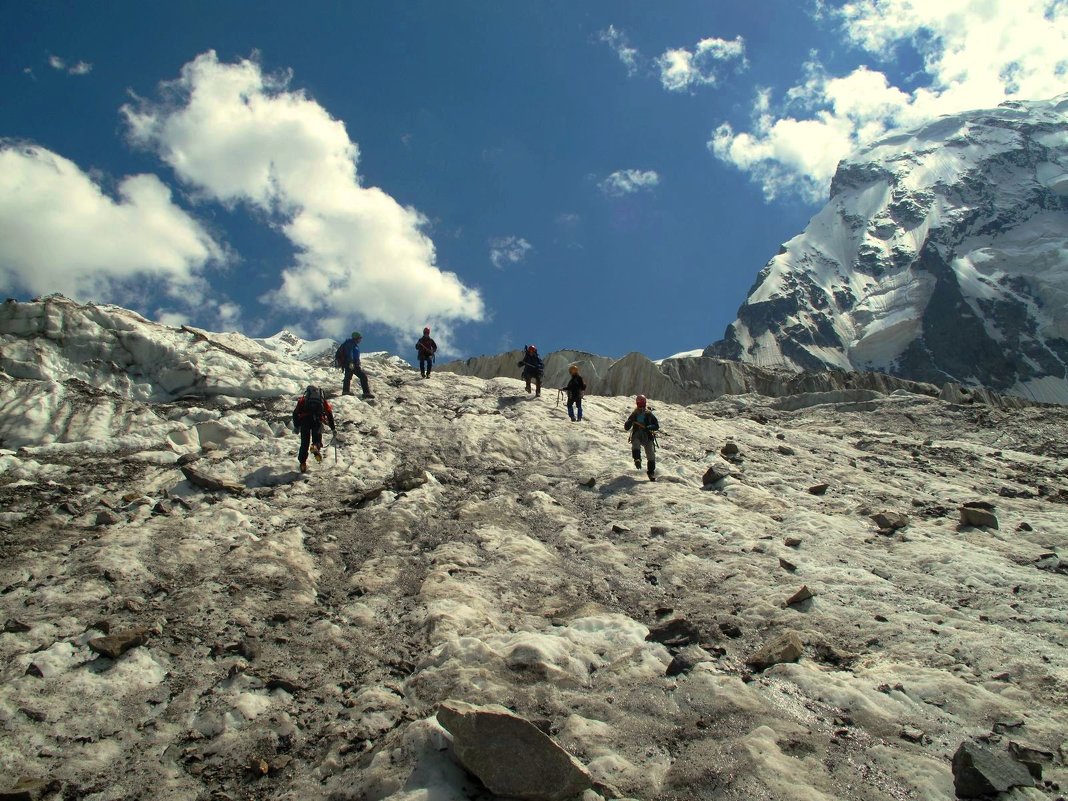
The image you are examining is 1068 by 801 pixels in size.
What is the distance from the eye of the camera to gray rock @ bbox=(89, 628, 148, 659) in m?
7.24

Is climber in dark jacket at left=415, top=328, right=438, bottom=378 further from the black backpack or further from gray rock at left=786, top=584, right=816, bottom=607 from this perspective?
gray rock at left=786, top=584, right=816, bottom=607

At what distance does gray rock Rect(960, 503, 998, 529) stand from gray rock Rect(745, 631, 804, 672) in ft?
22.2

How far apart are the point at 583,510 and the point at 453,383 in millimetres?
11809

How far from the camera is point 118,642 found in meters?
7.34

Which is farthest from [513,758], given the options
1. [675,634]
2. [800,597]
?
[800,597]

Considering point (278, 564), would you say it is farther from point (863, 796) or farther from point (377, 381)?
point (377, 381)

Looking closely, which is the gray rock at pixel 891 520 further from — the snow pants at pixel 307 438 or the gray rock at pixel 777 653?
the snow pants at pixel 307 438

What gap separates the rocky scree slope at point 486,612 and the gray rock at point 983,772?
0.12 meters

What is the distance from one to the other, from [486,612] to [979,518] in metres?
9.16

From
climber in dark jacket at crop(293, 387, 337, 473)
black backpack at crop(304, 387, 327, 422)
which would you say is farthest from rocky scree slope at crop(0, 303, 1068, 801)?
black backpack at crop(304, 387, 327, 422)

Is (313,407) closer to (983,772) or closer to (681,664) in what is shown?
(681,664)

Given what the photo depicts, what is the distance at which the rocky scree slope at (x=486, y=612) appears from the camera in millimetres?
5898

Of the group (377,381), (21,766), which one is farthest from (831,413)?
(21,766)

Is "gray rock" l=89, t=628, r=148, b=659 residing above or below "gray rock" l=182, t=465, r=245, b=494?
below
